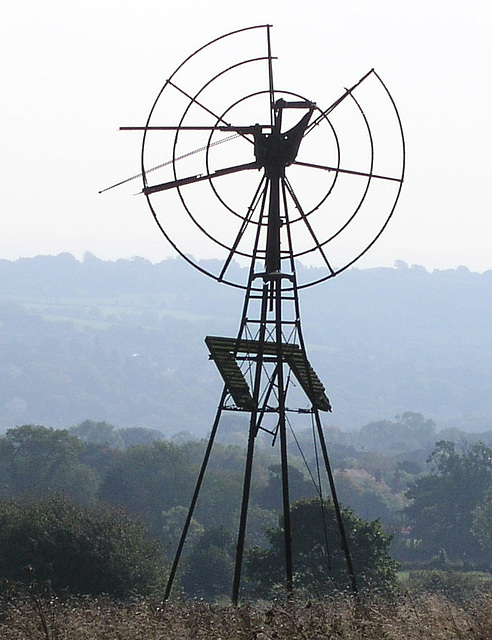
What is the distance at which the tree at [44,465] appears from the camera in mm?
94562

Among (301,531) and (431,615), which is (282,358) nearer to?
(431,615)

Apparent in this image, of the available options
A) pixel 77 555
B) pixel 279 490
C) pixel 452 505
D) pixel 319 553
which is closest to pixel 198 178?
pixel 77 555

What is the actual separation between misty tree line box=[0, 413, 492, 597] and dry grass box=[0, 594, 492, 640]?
3.32ft

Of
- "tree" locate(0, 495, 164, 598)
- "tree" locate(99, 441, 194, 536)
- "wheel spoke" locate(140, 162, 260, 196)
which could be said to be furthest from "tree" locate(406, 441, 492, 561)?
"wheel spoke" locate(140, 162, 260, 196)

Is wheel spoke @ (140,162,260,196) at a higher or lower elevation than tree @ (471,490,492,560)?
higher

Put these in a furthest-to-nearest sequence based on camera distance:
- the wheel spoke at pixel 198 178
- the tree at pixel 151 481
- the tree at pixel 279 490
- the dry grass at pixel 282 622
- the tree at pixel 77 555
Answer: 1. the tree at pixel 151 481
2. the tree at pixel 279 490
3. the tree at pixel 77 555
4. the wheel spoke at pixel 198 178
5. the dry grass at pixel 282 622

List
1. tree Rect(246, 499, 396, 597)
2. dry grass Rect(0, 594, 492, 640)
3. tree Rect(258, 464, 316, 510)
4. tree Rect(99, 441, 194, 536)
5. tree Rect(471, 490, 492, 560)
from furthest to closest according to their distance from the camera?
tree Rect(99, 441, 194, 536), tree Rect(258, 464, 316, 510), tree Rect(471, 490, 492, 560), tree Rect(246, 499, 396, 597), dry grass Rect(0, 594, 492, 640)

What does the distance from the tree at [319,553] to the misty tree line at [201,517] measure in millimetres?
50

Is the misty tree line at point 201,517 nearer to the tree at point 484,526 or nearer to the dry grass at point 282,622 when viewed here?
the tree at point 484,526

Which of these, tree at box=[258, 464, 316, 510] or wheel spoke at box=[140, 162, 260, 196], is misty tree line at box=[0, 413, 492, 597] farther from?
wheel spoke at box=[140, 162, 260, 196]

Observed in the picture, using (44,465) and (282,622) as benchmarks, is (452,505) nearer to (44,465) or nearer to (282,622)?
(44,465)

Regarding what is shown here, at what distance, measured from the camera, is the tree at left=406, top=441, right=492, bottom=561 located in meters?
92.0

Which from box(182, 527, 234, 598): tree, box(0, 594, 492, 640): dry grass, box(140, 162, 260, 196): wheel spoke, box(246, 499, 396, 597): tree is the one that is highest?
box(140, 162, 260, 196): wheel spoke

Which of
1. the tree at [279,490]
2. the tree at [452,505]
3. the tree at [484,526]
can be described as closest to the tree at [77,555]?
the tree at [484,526]
